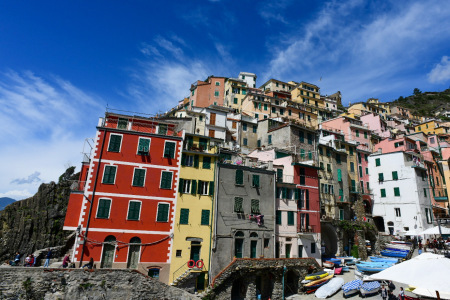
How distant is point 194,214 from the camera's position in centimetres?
2762

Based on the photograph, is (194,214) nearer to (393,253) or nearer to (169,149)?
(169,149)

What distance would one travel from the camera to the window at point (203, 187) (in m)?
28.7

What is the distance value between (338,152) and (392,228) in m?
15.9

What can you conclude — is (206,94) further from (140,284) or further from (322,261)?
(140,284)

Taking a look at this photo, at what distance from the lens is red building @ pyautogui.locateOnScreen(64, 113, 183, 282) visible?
949 inches

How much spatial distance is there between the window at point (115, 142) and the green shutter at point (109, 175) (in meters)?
1.87

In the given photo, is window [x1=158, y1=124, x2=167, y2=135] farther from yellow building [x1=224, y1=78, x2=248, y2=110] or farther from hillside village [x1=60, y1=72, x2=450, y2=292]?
yellow building [x1=224, y1=78, x2=248, y2=110]

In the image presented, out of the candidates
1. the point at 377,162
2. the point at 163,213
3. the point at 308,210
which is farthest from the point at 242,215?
the point at 377,162

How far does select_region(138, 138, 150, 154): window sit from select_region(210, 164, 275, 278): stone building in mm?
7988

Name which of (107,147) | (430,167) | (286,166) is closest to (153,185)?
(107,147)

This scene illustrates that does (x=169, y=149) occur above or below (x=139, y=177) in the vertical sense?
above

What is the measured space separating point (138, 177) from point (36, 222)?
70.0 ft

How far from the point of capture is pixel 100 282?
20938 mm

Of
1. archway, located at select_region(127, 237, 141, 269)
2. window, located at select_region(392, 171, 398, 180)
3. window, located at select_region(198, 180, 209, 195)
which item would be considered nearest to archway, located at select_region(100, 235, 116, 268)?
archway, located at select_region(127, 237, 141, 269)
